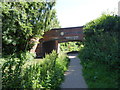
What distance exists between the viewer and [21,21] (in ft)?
32.0

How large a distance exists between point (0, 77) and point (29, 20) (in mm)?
8261

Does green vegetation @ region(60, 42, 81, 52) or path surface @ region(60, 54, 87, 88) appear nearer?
path surface @ region(60, 54, 87, 88)

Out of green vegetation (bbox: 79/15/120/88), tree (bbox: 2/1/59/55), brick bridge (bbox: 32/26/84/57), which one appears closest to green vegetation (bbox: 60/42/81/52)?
brick bridge (bbox: 32/26/84/57)

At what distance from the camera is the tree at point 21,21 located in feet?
28.7

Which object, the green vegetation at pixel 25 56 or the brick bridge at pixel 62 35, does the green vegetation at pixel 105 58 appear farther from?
the brick bridge at pixel 62 35

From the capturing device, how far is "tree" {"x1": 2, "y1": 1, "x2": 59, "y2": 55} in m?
8.73

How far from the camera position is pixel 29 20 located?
11.0 m

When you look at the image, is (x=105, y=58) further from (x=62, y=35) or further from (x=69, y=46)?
(x=69, y=46)

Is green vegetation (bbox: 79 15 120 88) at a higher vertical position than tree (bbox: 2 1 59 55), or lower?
lower

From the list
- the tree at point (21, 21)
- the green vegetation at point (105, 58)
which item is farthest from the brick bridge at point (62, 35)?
the green vegetation at point (105, 58)

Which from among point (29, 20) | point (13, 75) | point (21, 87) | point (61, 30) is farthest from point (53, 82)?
point (61, 30)

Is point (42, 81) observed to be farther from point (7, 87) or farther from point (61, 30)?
point (61, 30)

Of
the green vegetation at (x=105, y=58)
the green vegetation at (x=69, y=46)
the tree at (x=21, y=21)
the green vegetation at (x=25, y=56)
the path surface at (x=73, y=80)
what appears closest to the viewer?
the green vegetation at (x=25, y=56)

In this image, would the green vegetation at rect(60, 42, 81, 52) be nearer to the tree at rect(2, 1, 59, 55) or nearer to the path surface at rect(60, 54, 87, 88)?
the tree at rect(2, 1, 59, 55)
